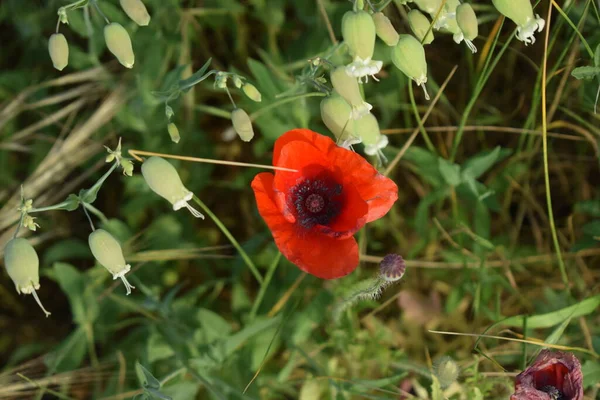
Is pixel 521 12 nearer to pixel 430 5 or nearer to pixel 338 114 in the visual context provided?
pixel 430 5

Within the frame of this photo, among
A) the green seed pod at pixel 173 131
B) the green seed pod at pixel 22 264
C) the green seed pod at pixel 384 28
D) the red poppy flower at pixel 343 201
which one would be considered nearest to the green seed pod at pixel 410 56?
the green seed pod at pixel 384 28

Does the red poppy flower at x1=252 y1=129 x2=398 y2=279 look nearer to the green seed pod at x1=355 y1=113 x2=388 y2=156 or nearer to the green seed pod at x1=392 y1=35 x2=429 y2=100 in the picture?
the green seed pod at x1=355 y1=113 x2=388 y2=156

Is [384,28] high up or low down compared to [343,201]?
up

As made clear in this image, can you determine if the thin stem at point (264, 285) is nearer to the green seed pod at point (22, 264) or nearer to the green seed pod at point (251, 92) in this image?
the green seed pod at point (251, 92)

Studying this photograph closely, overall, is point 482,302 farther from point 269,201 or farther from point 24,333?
point 24,333

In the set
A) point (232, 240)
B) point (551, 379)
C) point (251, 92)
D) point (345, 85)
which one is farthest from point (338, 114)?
point (551, 379)

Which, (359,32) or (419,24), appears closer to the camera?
(359,32)

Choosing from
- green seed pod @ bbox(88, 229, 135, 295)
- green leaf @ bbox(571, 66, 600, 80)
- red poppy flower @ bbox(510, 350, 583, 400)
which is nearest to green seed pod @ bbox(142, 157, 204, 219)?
green seed pod @ bbox(88, 229, 135, 295)
